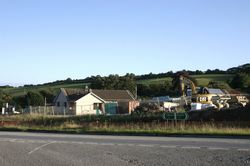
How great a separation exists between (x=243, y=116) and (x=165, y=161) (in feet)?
102

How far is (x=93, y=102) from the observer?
92.6 metres

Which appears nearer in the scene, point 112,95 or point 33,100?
point 112,95

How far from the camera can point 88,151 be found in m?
18.0

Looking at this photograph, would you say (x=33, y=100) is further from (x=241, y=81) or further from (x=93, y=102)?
(x=241, y=81)

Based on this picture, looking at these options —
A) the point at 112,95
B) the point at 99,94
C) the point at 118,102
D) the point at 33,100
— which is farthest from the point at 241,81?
the point at 33,100

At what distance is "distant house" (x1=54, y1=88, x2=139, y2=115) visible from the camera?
8575 cm

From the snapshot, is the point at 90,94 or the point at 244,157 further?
the point at 90,94

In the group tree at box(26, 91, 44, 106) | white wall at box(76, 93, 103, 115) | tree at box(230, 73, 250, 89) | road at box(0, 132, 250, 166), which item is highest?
tree at box(230, 73, 250, 89)

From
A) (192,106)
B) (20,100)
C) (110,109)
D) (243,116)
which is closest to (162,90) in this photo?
(20,100)

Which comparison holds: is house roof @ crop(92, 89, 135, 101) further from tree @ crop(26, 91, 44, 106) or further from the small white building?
tree @ crop(26, 91, 44, 106)

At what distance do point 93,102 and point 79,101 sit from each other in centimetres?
287

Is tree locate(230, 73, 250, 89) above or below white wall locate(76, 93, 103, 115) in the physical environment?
above

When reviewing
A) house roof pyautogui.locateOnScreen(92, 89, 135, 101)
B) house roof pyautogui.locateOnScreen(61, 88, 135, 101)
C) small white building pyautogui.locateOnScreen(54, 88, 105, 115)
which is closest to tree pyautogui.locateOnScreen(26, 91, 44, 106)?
small white building pyautogui.locateOnScreen(54, 88, 105, 115)

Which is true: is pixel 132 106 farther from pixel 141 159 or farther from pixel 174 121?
pixel 141 159
